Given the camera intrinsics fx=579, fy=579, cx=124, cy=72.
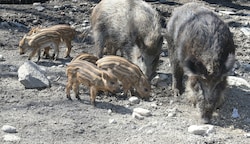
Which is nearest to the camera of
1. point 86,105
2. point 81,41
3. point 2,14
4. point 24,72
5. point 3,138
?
point 3,138

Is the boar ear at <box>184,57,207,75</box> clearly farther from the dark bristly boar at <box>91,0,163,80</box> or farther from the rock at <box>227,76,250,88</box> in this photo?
the rock at <box>227,76,250,88</box>

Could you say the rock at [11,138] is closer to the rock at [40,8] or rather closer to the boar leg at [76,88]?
the boar leg at [76,88]

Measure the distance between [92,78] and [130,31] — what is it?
1.63m

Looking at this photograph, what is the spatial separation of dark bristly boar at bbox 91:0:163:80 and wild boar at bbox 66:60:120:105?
3.50 ft

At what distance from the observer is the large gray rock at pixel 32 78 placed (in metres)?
6.89

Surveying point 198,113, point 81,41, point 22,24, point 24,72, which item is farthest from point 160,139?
point 22,24

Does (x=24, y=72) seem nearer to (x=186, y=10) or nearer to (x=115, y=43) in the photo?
(x=115, y=43)

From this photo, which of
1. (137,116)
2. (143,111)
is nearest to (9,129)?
(137,116)

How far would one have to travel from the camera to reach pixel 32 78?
6.89 metres

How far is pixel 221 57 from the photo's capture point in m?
6.18

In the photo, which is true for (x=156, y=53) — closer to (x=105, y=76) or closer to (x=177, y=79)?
(x=177, y=79)

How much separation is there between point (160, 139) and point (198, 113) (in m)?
0.85

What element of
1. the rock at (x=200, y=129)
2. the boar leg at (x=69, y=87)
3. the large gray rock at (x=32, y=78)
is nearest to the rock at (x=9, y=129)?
the boar leg at (x=69, y=87)

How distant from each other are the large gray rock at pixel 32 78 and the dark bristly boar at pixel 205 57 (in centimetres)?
165
